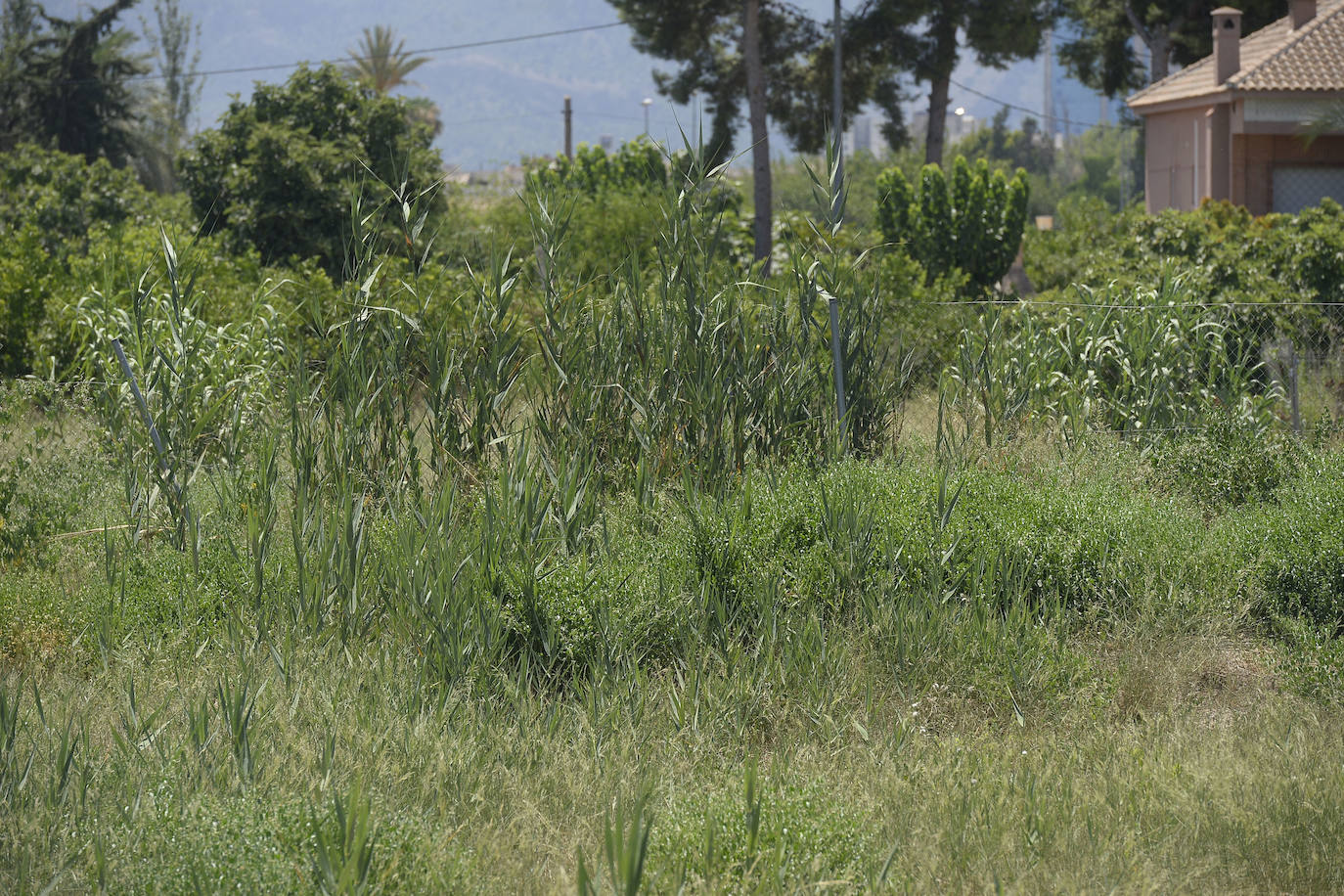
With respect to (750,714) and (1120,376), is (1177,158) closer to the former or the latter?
(1120,376)

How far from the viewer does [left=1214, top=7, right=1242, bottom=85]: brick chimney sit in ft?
66.3

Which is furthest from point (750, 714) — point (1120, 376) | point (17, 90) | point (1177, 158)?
point (17, 90)

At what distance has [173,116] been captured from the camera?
44.5m

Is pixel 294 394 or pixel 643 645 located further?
pixel 294 394

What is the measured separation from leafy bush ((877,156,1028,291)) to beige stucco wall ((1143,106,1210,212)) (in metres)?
3.30

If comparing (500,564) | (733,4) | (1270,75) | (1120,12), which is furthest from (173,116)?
(500,564)

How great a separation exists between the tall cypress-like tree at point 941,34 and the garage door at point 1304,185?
22.2 ft

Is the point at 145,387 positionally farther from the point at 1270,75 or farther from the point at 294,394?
the point at 1270,75

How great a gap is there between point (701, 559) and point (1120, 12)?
97.2ft

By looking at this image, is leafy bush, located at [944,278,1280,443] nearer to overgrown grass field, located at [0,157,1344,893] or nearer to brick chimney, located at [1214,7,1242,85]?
overgrown grass field, located at [0,157,1344,893]

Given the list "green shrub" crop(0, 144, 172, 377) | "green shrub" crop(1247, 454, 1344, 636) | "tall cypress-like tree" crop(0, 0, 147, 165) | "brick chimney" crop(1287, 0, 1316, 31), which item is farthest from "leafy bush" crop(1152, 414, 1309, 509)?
"tall cypress-like tree" crop(0, 0, 147, 165)

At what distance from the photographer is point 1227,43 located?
66.6 feet

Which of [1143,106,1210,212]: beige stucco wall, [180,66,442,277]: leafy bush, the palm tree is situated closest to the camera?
[180,66,442,277]: leafy bush

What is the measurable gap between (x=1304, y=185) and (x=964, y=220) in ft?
18.3
